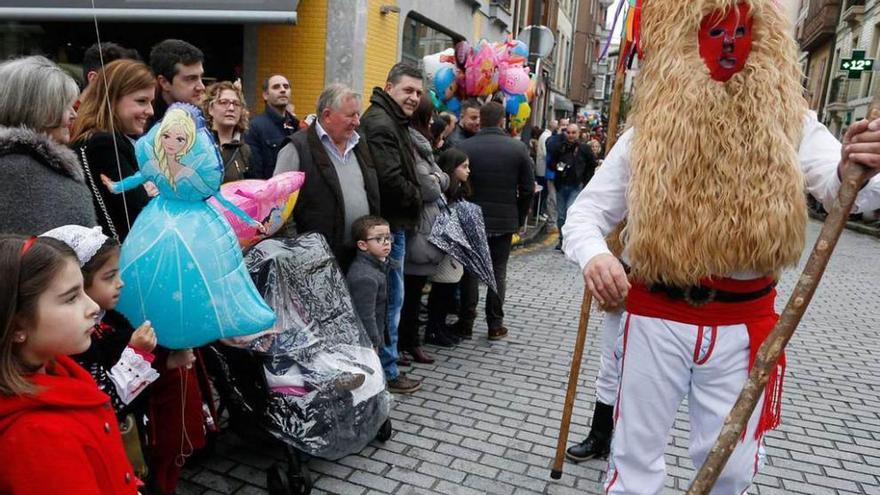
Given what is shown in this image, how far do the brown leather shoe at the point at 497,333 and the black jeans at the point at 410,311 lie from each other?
88 cm

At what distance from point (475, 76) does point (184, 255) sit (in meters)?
6.21

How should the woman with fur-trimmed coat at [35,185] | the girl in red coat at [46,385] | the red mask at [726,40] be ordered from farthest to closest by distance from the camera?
the woman with fur-trimmed coat at [35,185] < the red mask at [726,40] < the girl in red coat at [46,385]

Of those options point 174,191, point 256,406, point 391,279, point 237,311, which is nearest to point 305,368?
point 256,406

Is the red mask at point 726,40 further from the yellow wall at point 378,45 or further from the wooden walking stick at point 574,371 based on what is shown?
the yellow wall at point 378,45

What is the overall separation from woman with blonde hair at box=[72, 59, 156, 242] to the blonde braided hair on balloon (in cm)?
41

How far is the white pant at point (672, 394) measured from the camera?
207 centimetres

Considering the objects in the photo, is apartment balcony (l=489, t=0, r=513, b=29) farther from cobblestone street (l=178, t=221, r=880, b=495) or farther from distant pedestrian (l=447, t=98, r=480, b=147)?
cobblestone street (l=178, t=221, r=880, b=495)

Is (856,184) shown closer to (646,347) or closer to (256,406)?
(646,347)

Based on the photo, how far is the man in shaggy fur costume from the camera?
1.98 m

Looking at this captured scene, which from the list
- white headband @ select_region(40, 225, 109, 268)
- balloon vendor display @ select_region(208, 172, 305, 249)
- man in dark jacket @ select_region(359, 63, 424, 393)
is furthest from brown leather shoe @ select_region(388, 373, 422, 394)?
white headband @ select_region(40, 225, 109, 268)

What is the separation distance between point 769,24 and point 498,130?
11.9 ft

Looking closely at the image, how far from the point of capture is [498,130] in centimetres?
562

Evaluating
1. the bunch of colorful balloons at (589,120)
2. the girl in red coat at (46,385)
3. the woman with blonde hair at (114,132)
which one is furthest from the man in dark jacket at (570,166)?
the bunch of colorful balloons at (589,120)

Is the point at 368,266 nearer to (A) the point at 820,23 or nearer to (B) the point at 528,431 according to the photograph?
(B) the point at 528,431
